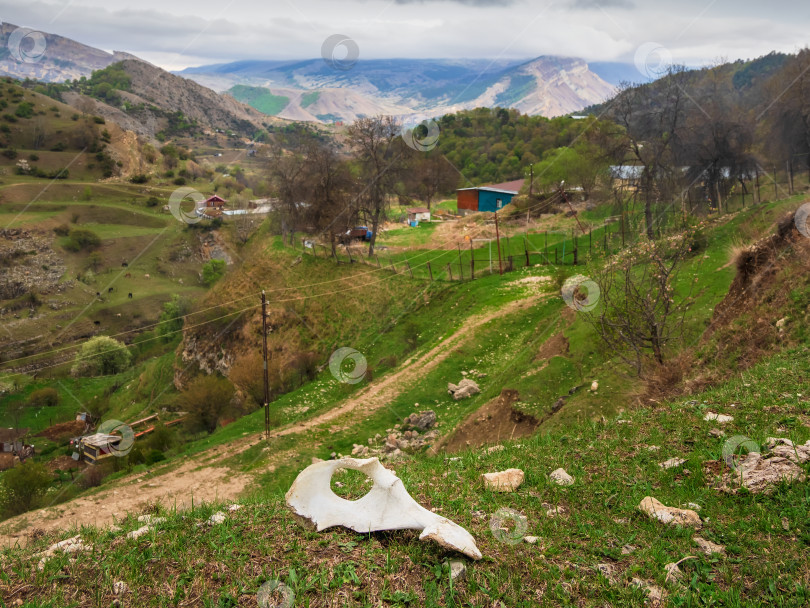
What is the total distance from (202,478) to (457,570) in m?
17.2

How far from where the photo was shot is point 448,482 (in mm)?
6391

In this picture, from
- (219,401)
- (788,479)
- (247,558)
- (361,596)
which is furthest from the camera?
(219,401)

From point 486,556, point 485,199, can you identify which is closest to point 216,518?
point 486,556

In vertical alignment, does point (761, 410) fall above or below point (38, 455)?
above

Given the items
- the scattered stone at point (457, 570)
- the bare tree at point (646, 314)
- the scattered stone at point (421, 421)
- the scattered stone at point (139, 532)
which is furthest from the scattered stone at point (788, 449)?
the scattered stone at point (421, 421)

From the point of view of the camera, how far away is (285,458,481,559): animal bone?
4238 millimetres

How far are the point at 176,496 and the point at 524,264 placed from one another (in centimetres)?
2697

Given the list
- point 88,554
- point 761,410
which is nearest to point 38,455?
point 88,554

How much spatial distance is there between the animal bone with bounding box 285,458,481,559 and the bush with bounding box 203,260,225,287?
85504 millimetres

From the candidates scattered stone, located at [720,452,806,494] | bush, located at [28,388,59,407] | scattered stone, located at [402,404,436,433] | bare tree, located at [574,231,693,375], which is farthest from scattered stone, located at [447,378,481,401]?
bush, located at [28,388,59,407]

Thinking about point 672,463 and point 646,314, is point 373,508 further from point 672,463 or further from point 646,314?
point 646,314

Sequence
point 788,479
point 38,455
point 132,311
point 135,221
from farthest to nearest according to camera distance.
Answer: point 135,221 → point 132,311 → point 38,455 → point 788,479

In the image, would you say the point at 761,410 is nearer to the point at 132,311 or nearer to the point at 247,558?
the point at 247,558

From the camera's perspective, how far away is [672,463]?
6.24 metres
